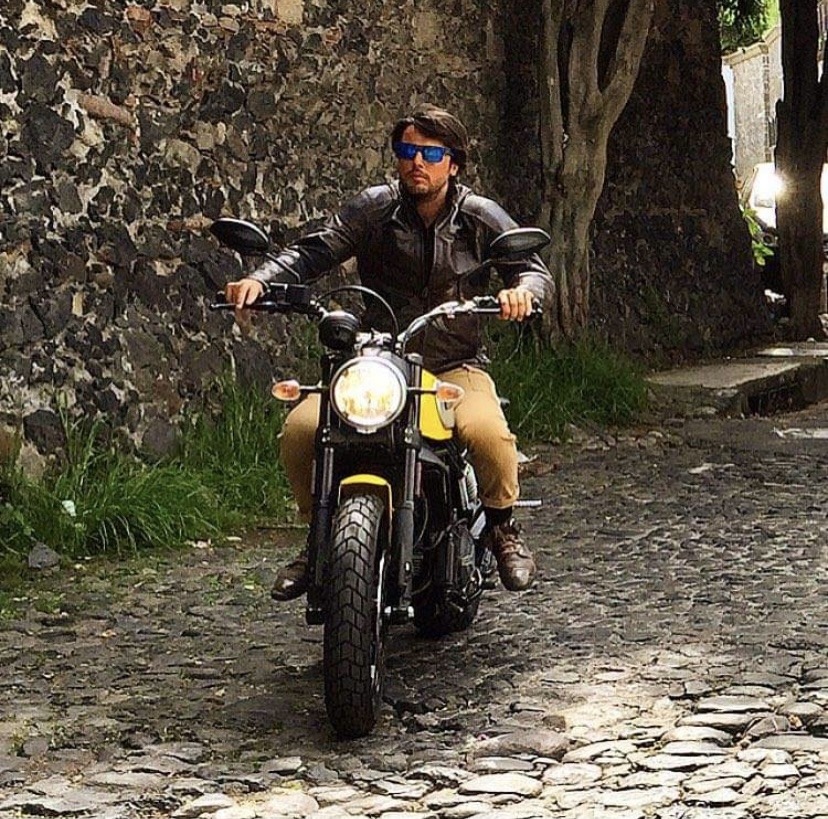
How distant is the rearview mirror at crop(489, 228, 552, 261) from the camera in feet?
15.6

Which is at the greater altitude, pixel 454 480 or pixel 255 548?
pixel 454 480

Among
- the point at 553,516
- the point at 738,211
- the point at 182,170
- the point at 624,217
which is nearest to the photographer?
the point at 553,516

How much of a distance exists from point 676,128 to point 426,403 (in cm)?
926

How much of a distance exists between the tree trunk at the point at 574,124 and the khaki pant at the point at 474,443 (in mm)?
6021

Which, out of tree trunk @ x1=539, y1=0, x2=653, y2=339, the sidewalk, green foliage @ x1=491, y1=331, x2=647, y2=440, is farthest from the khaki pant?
tree trunk @ x1=539, y1=0, x2=653, y2=339

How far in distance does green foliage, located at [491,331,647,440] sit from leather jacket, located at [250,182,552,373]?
4.30 m

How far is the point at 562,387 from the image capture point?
10352 millimetres

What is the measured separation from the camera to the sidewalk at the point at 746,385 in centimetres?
1109

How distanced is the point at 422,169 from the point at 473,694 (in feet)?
4.91

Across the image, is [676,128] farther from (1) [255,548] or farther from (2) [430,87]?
(1) [255,548]

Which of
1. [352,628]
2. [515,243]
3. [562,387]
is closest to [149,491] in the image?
[515,243]

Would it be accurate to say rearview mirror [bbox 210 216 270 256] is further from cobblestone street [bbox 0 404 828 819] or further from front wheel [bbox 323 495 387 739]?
cobblestone street [bbox 0 404 828 819]

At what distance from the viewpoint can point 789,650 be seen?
5059 mm

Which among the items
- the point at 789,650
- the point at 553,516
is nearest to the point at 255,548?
the point at 553,516
